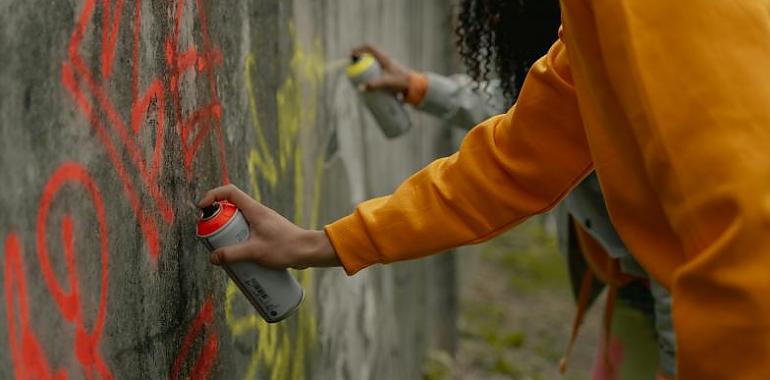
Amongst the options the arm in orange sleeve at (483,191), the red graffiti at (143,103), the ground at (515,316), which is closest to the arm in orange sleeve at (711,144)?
the arm in orange sleeve at (483,191)

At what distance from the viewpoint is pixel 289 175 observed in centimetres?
307

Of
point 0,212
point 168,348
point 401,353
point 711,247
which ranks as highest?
point 0,212

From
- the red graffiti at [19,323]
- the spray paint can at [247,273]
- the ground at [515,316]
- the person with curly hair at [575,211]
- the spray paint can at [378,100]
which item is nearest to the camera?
the red graffiti at [19,323]

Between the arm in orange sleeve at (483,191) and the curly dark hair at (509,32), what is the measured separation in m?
0.52

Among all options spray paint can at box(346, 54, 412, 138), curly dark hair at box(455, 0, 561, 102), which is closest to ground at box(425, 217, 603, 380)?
spray paint can at box(346, 54, 412, 138)

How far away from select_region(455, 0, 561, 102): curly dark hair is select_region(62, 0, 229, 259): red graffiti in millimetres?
692

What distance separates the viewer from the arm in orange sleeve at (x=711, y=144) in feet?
5.22

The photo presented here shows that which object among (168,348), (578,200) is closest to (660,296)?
A: (578,200)

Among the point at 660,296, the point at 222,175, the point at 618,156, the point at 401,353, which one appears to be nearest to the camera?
the point at 618,156

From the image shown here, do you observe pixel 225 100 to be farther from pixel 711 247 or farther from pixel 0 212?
pixel 711 247

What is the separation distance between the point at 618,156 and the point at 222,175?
Result: 96 centimetres

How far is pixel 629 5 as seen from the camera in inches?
64.7

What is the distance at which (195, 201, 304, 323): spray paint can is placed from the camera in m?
2.17

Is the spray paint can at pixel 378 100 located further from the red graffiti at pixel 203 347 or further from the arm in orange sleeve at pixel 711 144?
the arm in orange sleeve at pixel 711 144
